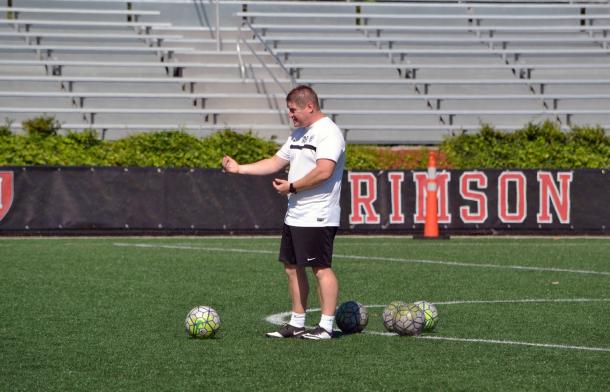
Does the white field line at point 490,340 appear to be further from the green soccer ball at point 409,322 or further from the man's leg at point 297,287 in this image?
the man's leg at point 297,287

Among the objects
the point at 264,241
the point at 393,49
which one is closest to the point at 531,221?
the point at 264,241

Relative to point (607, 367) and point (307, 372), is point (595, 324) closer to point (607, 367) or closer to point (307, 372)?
point (607, 367)

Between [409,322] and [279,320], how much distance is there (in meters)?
1.42

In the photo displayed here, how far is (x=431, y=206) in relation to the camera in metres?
19.0

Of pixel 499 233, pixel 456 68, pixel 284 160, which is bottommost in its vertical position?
pixel 499 233

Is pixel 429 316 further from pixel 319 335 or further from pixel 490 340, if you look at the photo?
pixel 319 335

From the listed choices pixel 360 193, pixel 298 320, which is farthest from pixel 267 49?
pixel 298 320

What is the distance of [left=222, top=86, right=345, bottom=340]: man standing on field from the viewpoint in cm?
862

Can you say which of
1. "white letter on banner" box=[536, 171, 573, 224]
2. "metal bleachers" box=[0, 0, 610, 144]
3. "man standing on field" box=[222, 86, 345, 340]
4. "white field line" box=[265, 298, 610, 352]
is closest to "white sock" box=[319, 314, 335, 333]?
"man standing on field" box=[222, 86, 345, 340]

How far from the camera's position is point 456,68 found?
28.2 metres

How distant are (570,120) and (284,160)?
1872 centimetres

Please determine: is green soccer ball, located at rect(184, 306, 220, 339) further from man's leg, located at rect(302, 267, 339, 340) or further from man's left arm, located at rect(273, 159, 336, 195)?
man's left arm, located at rect(273, 159, 336, 195)

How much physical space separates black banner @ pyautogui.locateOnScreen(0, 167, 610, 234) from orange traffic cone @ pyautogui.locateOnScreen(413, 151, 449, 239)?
0.63m

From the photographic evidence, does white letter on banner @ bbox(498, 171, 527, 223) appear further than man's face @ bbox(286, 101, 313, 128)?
Yes
